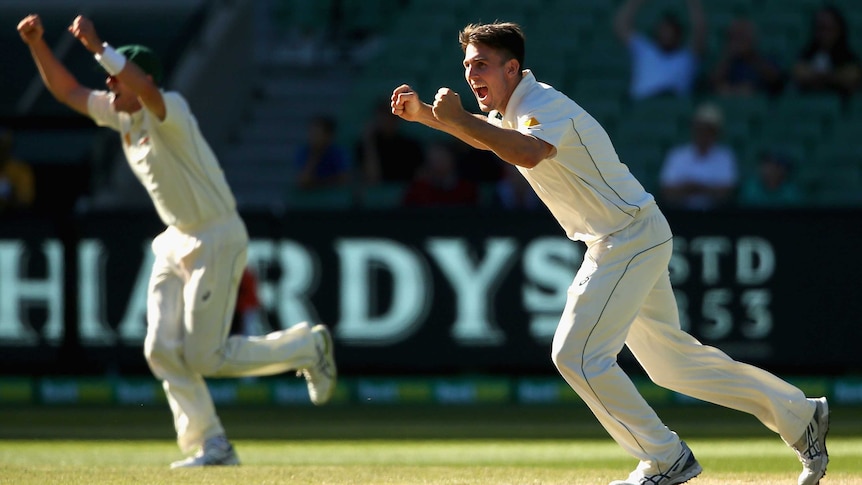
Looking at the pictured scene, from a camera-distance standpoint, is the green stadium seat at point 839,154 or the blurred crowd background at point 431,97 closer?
the blurred crowd background at point 431,97

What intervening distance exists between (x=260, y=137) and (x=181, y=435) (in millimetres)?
7836

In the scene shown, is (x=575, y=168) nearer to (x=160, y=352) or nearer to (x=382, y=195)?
(x=160, y=352)

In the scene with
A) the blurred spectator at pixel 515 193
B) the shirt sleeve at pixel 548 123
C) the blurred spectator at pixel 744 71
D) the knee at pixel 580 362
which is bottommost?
the blurred spectator at pixel 515 193

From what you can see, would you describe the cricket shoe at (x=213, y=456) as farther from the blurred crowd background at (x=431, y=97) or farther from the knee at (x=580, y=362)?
the blurred crowd background at (x=431, y=97)

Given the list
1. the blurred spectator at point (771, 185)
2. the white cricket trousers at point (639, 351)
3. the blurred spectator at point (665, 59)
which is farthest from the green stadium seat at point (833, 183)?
the white cricket trousers at point (639, 351)

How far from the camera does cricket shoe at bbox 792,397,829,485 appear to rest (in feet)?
19.8

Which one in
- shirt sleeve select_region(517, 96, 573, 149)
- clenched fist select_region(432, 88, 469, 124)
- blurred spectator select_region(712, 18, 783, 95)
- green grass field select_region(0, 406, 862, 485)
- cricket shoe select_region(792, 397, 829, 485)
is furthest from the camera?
blurred spectator select_region(712, 18, 783, 95)

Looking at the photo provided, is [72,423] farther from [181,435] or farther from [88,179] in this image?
[88,179]

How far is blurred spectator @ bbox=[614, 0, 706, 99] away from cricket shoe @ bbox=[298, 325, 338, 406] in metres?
5.80

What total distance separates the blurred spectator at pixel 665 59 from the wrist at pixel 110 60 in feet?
22.6

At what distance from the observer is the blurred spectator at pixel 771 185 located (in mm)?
11758

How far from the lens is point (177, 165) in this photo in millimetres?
7504

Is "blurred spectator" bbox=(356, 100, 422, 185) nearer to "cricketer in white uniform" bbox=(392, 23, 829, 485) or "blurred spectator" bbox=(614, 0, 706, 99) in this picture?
"blurred spectator" bbox=(614, 0, 706, 99)

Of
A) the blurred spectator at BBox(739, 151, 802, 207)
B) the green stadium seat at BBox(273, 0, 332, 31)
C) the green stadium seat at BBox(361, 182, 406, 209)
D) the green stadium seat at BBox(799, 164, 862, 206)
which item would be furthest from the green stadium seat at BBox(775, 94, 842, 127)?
the green stadium seat at BBox(273, 0, 332, 31)
